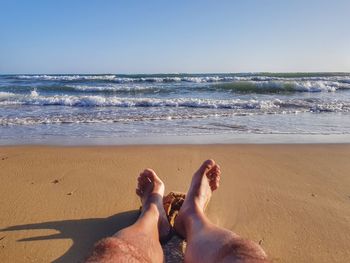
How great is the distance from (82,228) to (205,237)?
0.92m

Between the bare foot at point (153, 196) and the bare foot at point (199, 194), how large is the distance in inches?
3.7

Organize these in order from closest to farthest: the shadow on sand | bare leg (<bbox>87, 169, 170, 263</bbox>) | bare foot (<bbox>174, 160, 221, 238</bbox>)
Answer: bare leg (<bbox>87, 169, 170, 263</bbox>) < the shadow on sand < bare foot (<bbox>174, 160, 221, 238</bbox>)

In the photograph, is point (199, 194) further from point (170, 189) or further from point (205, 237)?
point (205, 237)

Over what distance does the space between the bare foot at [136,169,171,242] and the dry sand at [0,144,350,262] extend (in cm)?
14

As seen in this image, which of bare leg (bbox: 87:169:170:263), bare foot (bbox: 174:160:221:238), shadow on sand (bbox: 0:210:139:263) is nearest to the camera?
bare leg (bbox: 87:169:170:263)

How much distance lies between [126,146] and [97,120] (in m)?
2.73

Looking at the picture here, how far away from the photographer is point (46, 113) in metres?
8.74

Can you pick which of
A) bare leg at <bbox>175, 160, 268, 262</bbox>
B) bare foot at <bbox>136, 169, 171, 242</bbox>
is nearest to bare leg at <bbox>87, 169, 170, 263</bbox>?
bare foot at <bbox>136, 169, 171, 242</bbox>

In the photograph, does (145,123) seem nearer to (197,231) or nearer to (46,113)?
(46,113)

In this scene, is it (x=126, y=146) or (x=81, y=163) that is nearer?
(x=81, y=163)

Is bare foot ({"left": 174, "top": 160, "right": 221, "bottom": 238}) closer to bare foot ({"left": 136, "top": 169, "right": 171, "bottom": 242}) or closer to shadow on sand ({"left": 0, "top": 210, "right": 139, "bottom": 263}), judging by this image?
bare foot ({"left": 136, "top": 169, "right": 171, "bottom": 242})

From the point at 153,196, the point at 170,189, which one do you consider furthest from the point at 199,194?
the point at 170,189

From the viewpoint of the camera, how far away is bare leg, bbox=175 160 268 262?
1.59 metres

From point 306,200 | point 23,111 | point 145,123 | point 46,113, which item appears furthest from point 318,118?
point 23,111
